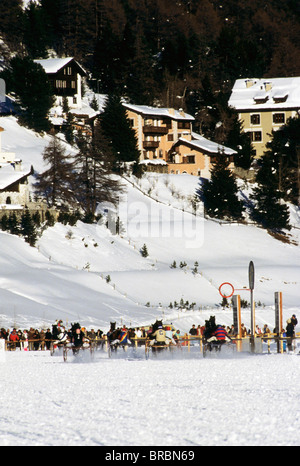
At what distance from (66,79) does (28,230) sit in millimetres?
35653

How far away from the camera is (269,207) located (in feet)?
227

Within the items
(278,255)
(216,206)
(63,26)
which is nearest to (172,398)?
(278,255)

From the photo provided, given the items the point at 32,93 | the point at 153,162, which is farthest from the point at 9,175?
the point at 153,162

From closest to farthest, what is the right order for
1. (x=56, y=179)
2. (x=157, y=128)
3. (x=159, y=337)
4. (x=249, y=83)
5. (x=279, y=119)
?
(x=159, y=337) < (x=56, y=179) < (x=157, y=128) < (x=279, y=119) < (x=249, y=83)

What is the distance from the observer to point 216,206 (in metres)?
69.1

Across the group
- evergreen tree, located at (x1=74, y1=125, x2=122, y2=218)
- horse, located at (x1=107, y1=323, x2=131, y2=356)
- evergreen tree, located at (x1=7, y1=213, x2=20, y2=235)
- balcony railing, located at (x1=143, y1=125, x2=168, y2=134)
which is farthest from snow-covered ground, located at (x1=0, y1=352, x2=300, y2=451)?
balcony railing, located at (x1=143, y1=125, x2=168, y2=134)

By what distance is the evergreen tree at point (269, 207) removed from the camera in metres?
68.7

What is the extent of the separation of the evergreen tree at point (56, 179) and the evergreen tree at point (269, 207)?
16486 mm

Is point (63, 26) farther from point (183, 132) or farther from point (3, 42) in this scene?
point (183, 132)

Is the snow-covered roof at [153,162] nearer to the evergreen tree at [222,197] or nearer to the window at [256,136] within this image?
the evergreen tree at [222,197]

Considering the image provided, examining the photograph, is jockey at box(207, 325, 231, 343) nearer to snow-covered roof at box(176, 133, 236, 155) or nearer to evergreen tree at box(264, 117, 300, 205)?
evergreen tree at box(264, 117, 300, 205)

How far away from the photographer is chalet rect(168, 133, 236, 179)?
265ft

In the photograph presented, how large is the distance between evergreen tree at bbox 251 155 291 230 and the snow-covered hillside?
1623 mm

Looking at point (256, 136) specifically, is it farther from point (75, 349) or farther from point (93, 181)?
point (75, 349)
